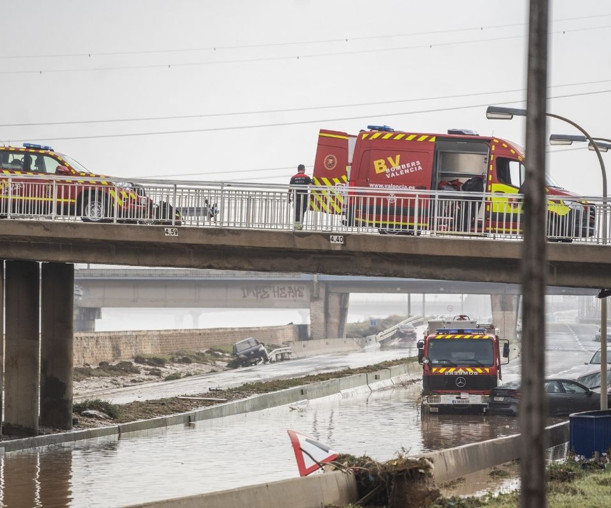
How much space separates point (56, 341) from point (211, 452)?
5677 millimetres

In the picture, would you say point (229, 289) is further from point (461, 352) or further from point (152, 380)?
point (461, 352)

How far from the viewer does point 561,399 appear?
34375 mm

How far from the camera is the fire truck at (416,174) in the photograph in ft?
91.1

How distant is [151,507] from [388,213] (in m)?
14.5

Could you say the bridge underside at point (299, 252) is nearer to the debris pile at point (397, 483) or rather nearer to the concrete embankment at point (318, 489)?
the concrete embankment at point (318, 489)

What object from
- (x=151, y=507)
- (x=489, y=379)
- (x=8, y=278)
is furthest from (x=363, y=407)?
(x=151, y=507)

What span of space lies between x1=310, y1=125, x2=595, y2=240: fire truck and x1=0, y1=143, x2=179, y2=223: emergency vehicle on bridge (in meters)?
4.34

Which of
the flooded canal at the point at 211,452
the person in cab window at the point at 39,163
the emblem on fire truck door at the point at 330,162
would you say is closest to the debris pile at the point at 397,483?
the flooded canal at the point at 211,452

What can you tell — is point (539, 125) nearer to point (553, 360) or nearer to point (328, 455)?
point (328, 455)

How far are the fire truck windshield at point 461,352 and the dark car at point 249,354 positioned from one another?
40.6 metres

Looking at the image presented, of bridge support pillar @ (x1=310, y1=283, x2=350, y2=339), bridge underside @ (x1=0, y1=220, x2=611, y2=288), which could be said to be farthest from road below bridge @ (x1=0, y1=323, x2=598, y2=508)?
bridge support pillar @ (x1=310, y1=283, x2=350, y2=339)

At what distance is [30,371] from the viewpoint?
1130 inches

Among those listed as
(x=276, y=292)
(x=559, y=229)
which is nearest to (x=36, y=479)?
(x=559, y=229)

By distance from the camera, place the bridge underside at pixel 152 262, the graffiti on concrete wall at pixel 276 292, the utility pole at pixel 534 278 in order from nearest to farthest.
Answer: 1. the utility pole at pixel 534 278
2. the bridge underside at pixel 152 262
3. the graffiti on concrete wall at pixel 276 292
